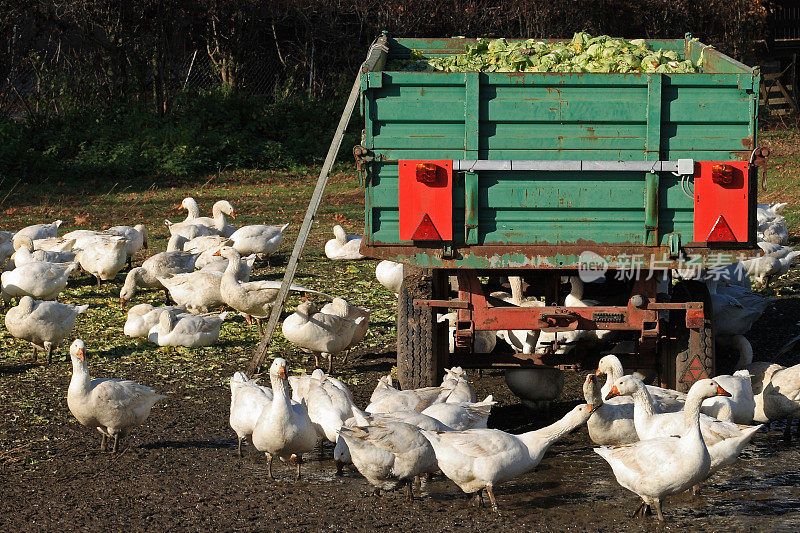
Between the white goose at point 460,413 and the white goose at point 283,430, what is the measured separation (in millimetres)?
801

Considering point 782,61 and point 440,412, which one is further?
point 782,61

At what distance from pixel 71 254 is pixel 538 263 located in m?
7.42

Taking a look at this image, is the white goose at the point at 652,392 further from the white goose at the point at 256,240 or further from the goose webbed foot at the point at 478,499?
the white goose at the point at 256,240

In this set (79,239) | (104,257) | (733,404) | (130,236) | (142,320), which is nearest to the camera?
(733,404)

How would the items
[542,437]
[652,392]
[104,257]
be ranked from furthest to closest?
[104,257] < [652,392] < [542,437]

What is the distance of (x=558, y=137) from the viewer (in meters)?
6.90

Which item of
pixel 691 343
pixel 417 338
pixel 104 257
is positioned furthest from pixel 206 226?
pixel 691 343

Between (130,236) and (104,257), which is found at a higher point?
(130,236)

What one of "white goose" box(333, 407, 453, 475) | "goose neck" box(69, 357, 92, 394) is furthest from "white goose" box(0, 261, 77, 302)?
"white goose" box(333, 407, 453, 475)

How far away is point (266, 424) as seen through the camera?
6.71 meters

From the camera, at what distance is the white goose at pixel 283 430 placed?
6684mm

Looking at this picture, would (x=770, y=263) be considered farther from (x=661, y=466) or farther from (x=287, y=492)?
(x=287, y=492)

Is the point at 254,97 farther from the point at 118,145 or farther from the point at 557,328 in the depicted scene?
the point at 557,328

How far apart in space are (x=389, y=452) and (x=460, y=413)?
0.83 m
